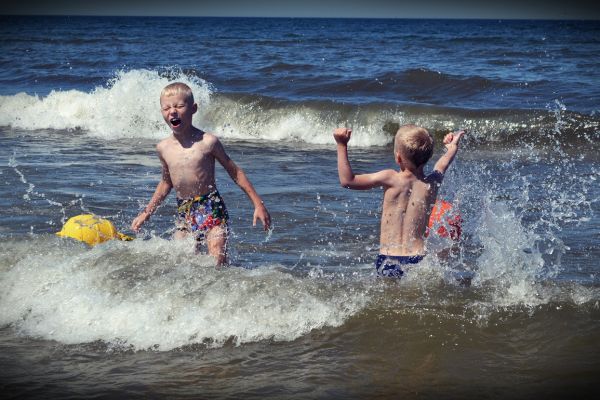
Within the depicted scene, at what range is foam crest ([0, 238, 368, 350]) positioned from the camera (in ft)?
14.8

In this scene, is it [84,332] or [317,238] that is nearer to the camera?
[84,332]

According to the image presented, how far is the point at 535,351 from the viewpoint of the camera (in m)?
4.21

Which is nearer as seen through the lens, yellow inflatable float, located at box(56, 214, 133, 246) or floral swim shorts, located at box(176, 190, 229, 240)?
floral swim shorts, located at box(176, 190, 229, 240)

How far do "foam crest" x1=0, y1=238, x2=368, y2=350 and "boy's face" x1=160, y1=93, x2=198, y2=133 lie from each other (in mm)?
932

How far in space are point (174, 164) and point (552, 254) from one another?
304 centimetres

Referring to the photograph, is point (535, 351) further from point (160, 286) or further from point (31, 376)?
point (31, 376)

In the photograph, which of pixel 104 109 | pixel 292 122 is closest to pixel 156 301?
pixel 292 122

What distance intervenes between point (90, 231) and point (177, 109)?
1.19 metres

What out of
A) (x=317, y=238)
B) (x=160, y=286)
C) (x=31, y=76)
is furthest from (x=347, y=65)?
(x=160, y=286)

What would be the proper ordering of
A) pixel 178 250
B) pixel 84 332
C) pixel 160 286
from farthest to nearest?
pixel 178 250 → pixel 160 286 → pixel 84 332

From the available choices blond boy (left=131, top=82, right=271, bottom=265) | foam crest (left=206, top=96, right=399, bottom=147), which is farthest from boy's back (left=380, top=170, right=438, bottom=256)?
foam crest (left=206, top=96, right=399, bottom=147)

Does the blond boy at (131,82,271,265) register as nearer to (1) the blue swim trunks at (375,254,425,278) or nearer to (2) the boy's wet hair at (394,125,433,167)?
(1) the blue swim trunks at (375,254,425,278)

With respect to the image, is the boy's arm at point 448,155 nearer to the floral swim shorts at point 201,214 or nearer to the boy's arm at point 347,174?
the boy's arm at point 347,174

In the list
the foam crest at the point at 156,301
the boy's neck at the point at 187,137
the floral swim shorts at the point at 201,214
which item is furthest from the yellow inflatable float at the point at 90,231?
the boy's neck at the point at 187,137
